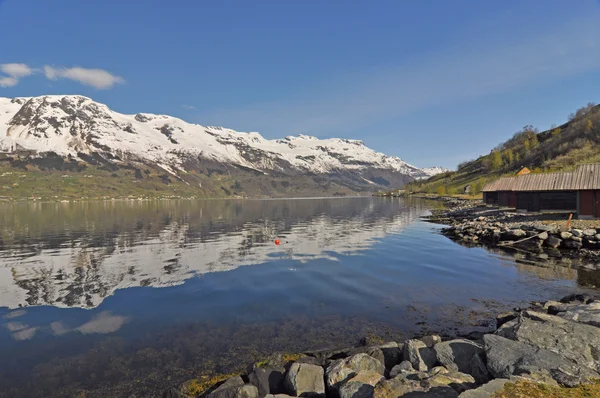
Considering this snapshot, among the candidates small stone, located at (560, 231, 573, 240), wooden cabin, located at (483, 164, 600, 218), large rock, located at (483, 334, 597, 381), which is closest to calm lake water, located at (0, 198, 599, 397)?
large rock, located at (483, 334, 597, 381)

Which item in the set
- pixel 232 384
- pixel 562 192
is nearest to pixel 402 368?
pixel 232 384

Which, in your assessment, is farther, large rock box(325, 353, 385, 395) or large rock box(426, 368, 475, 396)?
large rock box(325, 353, 385, 395)

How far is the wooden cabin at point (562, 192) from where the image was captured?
5428 centimetres

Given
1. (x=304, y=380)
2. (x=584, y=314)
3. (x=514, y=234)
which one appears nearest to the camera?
(x=304, y=380)

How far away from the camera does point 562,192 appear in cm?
6469

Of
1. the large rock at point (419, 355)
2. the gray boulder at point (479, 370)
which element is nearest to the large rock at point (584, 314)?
the gray boulder at point (479, 370)

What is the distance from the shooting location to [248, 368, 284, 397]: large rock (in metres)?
12.6

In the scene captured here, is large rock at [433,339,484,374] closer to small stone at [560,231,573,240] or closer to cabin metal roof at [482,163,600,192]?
small stone at [560,231,573,240]

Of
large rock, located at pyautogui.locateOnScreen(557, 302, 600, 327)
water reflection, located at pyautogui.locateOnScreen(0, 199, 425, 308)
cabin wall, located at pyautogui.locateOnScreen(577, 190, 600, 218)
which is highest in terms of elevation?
cabin wall, located at pyautogui.locateOnScreen(577, 190, 600, 218)

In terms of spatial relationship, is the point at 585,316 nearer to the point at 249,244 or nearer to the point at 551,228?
the point at 551,228

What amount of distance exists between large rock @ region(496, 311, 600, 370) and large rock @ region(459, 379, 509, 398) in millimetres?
4448

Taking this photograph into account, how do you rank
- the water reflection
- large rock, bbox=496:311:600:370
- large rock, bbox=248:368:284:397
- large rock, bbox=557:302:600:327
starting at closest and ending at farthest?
1. large rock, bbox=496:311:600:370
2. large rock, bbox=248:368:284:397
3. large rock, bbox=557:302:600:327
4. the water reflection

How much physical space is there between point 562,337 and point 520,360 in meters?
2.80

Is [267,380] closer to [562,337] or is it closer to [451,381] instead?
[451,381]
